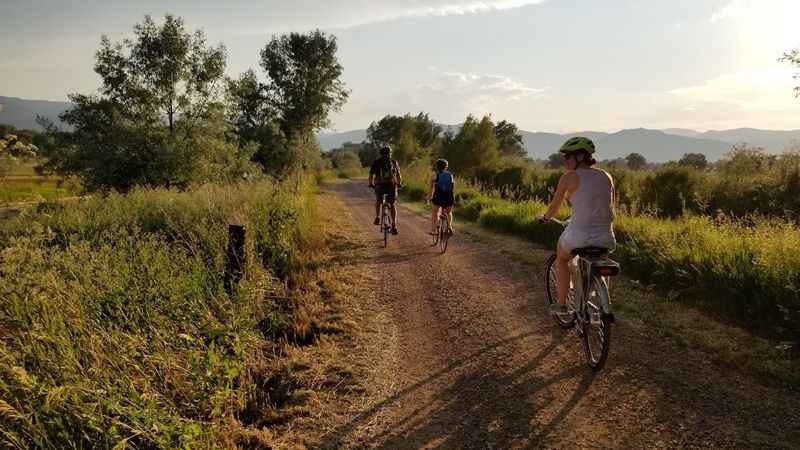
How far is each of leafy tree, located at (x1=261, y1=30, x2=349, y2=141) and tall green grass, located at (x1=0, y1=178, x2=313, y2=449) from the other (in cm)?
3363

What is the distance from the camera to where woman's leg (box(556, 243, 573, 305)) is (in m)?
4.87

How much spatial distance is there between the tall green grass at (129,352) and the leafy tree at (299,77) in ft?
110

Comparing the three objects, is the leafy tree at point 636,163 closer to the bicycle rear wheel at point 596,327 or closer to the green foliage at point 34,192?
the bicycle rear wheel at point 596,327

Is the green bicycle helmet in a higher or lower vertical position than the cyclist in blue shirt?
higher

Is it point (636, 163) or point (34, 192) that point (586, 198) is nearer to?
point (34, 192)

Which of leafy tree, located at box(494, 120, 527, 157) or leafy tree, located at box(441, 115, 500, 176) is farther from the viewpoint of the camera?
leafy tree, located at box(494, 120, 527, 157)

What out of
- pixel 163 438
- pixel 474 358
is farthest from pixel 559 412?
pixel 163 438

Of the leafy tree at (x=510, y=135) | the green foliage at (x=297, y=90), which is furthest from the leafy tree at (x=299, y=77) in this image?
the leafy tree at (x=510, y=135)

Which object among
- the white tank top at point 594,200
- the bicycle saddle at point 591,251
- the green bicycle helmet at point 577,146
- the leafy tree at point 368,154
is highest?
the leafy tree at point 368,154

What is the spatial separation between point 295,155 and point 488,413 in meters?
34.8

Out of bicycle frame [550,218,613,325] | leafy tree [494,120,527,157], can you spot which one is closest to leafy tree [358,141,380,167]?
leafy tree [494,120,527,157]

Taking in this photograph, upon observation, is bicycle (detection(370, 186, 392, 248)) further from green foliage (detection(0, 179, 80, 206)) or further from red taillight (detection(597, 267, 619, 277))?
green foliage (detection(0, 179, 80, 206))

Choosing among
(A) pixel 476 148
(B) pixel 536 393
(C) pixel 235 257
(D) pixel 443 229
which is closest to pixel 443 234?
(D) pixel 443 229

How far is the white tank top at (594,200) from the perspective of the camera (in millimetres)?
4328
